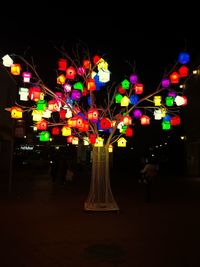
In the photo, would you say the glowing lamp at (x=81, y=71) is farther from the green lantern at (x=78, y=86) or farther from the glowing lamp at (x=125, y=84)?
the glowing lamp at (x=125, y=84)

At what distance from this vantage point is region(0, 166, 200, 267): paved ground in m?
6.56

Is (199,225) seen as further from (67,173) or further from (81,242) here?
(67,173)

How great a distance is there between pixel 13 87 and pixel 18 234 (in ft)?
69.1

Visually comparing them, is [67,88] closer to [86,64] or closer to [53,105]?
[53,105]

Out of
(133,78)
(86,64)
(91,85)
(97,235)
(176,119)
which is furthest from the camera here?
Answer: (176,119)

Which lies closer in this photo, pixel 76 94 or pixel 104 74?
pixel 104 74

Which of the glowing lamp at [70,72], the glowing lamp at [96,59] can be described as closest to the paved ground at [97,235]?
the glowing lamp at [70,72]

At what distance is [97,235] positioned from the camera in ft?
27.7

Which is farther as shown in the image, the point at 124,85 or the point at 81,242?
the point at 124,85

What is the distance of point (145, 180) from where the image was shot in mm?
15180

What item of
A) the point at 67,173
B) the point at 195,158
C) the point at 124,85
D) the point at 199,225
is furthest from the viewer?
the point at 195,158

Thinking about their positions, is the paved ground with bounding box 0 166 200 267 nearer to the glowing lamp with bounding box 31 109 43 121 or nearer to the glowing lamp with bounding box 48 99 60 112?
the glowing lamp with bounding box 31 109 43 121

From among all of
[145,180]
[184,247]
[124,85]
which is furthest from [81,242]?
[145,180]

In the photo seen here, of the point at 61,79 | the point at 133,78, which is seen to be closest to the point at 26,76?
the point at 61,79
